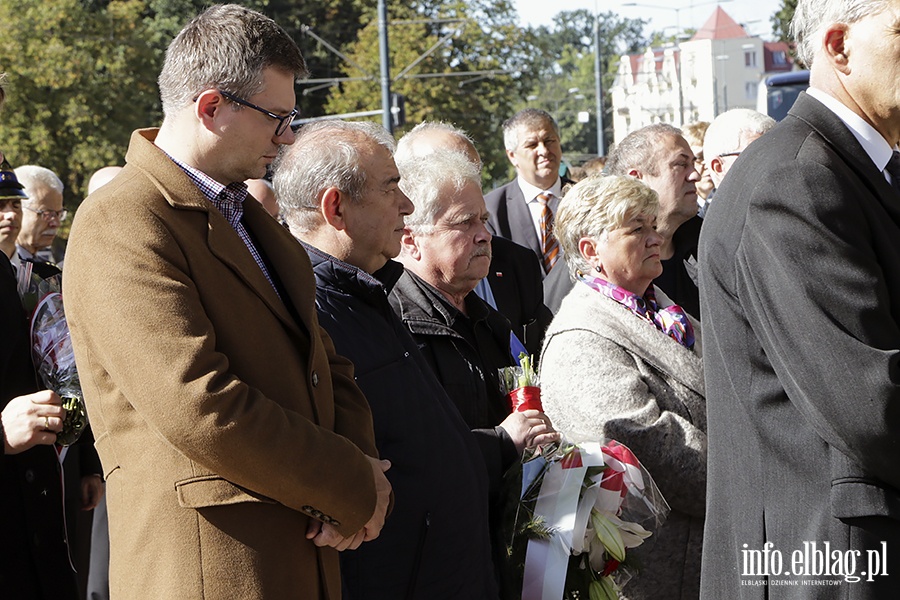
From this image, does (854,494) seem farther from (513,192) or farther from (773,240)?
(513,192)

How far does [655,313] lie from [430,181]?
0.96m

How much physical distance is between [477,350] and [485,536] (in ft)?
2.69

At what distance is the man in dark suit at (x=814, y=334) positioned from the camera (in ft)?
7.29

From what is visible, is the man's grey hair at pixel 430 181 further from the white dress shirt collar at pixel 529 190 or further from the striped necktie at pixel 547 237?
the white dress shirt collar at pixel 529 190

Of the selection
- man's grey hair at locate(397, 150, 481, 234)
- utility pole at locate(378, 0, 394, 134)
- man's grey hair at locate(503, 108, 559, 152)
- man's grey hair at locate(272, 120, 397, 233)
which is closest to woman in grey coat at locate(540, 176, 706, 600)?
man's grey hair at locate(397, 150, 481, 234)

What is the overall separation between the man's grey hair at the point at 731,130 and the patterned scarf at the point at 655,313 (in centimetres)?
268

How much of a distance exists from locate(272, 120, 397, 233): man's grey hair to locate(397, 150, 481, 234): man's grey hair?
59cm

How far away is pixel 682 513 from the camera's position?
152 inches

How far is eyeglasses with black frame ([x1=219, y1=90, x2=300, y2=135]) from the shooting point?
107 inches

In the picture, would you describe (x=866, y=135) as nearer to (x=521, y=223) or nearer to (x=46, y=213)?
(x=521, y=223)

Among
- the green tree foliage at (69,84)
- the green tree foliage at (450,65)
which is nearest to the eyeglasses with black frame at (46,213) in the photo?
the green tree foliage at (69,84)

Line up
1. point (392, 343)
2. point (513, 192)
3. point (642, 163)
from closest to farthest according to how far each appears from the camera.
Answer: point (392, 343), point (642, 163), point (513, 192)

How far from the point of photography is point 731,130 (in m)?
6.61

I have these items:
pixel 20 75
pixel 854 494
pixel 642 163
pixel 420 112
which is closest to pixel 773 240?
pixel 854 494
